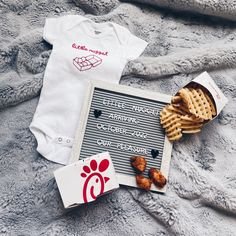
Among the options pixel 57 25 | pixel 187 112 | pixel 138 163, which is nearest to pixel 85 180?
pixel 138 163

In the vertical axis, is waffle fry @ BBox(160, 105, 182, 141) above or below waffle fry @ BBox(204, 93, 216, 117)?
below

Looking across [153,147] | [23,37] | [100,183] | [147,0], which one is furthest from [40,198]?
[147,0]

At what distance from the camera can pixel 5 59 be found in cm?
88

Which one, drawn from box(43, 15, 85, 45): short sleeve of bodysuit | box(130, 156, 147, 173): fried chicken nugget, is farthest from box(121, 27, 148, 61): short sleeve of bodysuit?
box(130, 156, 147, 173): fried chicken nugget

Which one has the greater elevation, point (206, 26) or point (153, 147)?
point (206, 26)

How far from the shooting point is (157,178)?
78 cm

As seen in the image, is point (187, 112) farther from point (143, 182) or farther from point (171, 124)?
point (143, 182)

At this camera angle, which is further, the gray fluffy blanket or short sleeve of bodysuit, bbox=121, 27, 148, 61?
short sleeve of bodysuit, bbox=121, 27, 148, 61

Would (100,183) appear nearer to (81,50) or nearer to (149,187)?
(149,187)

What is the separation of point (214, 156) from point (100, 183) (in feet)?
0.81

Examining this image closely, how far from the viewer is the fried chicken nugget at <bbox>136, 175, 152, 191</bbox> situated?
0.77 m

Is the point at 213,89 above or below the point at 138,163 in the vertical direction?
above

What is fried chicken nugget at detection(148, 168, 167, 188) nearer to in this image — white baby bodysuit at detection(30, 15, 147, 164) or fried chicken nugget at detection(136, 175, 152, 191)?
fried chicken nugget at detection(136, 175, 152, 191)

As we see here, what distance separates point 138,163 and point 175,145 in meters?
0.10
